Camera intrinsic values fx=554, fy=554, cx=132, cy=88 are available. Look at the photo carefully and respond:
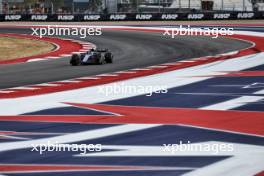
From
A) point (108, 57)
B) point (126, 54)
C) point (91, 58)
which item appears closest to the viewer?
point (91, 58)

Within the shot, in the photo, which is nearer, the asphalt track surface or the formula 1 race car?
the asphalt track surface

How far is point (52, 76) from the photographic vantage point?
17.3 metres

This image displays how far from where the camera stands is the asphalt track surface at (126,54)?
17.4 meters

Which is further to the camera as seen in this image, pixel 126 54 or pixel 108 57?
pixel 126 54

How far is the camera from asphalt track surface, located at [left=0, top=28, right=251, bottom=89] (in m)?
17.4

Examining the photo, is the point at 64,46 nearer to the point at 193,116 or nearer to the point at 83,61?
the point at 83,61

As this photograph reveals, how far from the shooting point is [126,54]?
945 inches

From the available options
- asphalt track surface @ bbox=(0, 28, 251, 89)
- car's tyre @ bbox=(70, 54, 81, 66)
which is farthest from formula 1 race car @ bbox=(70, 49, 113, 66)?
asphalt track surface @ bbox=(0, 28, 251, 89)

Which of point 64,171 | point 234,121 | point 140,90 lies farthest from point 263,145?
point 140,90

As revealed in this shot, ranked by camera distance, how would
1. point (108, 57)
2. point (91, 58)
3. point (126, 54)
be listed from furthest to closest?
point (126, 54) < point (108, 57) < point (91, 58)

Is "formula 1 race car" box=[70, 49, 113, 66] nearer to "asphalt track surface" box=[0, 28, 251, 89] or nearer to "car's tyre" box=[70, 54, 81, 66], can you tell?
"car's tyre" box=[70, 54, 81, 66]

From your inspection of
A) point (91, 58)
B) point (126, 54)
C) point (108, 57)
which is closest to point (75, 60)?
point (91, 58)

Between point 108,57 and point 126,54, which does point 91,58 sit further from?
point 126,54

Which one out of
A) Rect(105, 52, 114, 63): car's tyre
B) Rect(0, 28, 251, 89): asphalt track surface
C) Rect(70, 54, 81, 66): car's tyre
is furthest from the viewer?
Rect(105, 52, 114, 63): car's tyre
